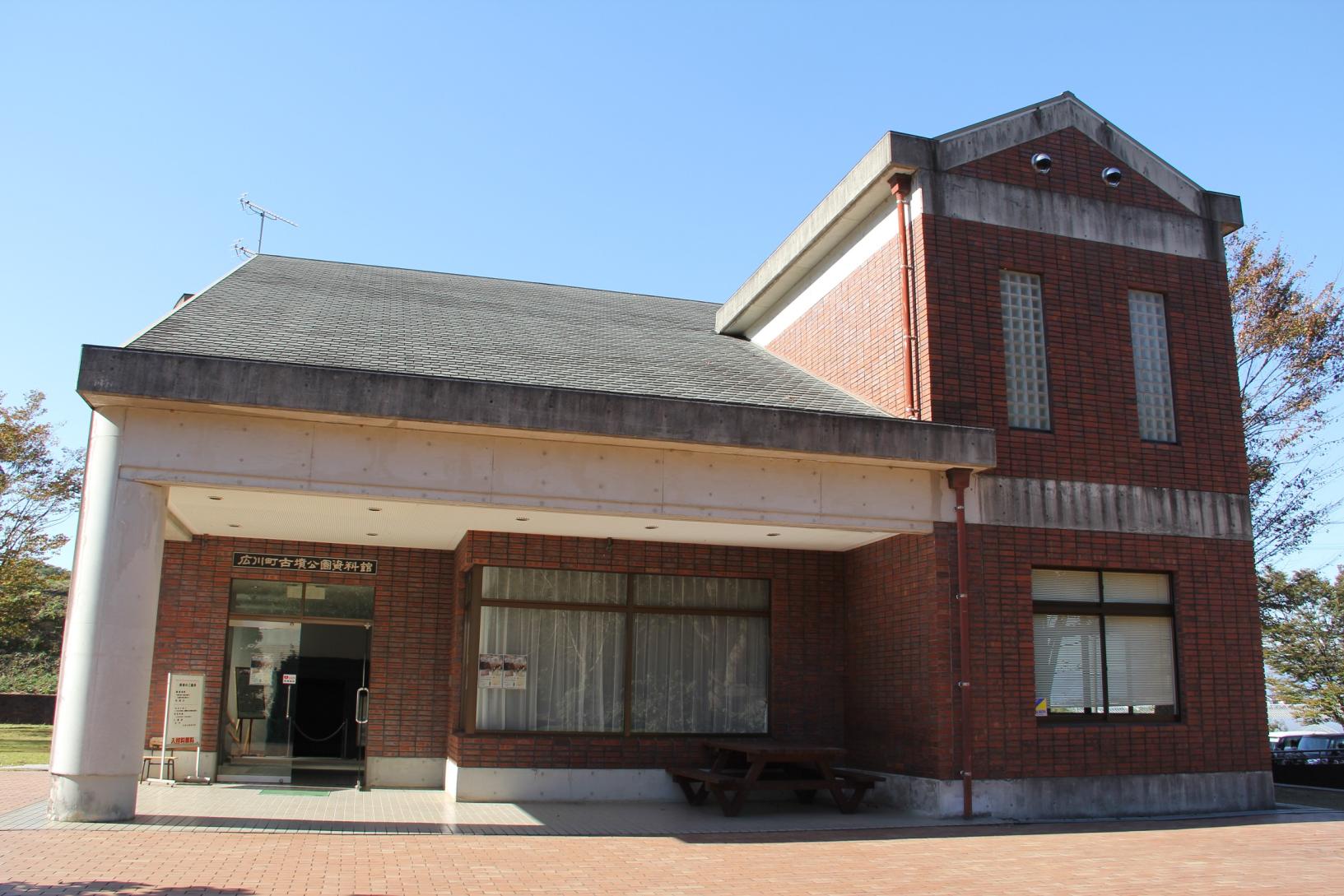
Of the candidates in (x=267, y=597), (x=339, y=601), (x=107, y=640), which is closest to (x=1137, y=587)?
(x=339, y=601)

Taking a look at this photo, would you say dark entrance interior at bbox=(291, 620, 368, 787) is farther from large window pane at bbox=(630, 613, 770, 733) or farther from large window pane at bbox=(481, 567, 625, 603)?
large window pane at bbox=(630, 613, 770, 733)

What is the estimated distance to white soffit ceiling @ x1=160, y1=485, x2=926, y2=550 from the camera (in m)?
12.1

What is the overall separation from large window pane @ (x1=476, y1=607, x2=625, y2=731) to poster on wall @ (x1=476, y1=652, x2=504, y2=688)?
0.02 m

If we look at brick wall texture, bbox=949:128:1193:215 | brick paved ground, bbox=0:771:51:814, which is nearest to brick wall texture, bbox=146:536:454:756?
brick paved ground, bbox=0:771:51:814

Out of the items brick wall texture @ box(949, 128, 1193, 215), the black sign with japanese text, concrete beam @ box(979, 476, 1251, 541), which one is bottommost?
the black sign with japanese text

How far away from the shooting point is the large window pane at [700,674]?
1468 centimetres

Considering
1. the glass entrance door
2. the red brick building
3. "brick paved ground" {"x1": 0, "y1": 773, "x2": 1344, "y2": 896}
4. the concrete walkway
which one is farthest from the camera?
the glass entrance door

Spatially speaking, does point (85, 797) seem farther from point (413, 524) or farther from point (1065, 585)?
point (1065, 585)

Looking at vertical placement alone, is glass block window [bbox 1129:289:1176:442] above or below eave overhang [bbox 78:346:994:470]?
above

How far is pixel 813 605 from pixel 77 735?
9.04 m

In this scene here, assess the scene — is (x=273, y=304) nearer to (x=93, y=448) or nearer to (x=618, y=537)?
(x=93, y=448)

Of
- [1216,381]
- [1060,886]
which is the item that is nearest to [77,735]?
[1060,886]

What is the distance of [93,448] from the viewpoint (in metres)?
10.8

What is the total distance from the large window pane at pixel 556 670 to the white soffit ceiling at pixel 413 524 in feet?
3.94
